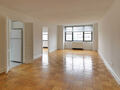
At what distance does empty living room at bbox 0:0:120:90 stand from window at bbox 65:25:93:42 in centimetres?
9

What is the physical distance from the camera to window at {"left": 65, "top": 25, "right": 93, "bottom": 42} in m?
8.84

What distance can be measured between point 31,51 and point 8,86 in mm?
2382

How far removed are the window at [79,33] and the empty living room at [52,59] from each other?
9 centimetres

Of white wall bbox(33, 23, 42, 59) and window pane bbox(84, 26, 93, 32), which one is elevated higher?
window pane bbox(84, 26, 93, 32)

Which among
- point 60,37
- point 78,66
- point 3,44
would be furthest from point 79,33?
point 3,44

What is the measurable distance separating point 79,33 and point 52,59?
4.92 metres

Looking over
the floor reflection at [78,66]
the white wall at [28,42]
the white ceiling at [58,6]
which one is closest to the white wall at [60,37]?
the floor reflection at [78,66]

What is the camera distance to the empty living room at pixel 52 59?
2523 mm

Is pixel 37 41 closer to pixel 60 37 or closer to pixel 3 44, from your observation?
pixel 3 44

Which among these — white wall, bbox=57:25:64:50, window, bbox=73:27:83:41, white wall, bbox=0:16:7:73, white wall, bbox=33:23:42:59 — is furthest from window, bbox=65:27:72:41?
white wall, bbox=0:16:7:73

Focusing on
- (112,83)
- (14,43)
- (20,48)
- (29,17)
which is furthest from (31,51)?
(112,83)

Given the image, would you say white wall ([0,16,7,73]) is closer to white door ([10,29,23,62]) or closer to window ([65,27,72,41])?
white door ([10,29,23,62])

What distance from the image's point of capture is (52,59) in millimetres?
5195

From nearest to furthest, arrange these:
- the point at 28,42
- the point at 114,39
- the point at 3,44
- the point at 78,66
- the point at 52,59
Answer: the point at 114,39
the point at 3,44
the point at 78,66
the point at 28,42
the point at 52,59
